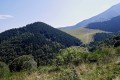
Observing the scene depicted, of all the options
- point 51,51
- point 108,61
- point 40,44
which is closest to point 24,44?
point 40,44

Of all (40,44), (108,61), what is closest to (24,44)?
(40,44)

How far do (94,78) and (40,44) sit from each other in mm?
177063

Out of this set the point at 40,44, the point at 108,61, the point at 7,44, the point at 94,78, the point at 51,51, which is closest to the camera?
the point at 94,78

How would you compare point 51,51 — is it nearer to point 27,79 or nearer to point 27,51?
point 27,51

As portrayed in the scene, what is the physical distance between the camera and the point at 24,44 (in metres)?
187

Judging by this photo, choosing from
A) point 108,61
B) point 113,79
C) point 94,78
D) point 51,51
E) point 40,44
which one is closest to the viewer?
point 113,79

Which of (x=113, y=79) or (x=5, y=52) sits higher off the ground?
(x=113, y=79)

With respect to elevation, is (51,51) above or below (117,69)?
below

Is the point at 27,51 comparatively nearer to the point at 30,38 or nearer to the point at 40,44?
the point at 40,44

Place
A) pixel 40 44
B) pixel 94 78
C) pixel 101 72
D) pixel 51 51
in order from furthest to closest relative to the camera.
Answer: pixel 40 44 < pixel 51 51 < pixel 101 72 < pixel 94 78

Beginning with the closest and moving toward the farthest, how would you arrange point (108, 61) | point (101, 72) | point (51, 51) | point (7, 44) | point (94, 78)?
point (94, 78) → point (101, 72) → point (108, 61) → point (51, 51) → point (7, 44)

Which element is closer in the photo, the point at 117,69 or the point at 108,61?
the point at 117,69

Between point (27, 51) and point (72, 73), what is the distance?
163 m

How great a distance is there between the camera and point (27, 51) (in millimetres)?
169500
